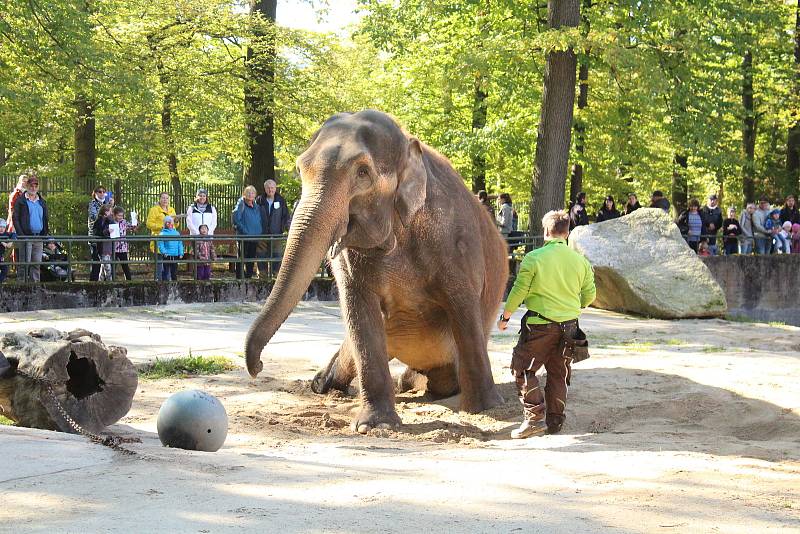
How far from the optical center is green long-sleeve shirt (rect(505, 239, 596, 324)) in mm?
8781

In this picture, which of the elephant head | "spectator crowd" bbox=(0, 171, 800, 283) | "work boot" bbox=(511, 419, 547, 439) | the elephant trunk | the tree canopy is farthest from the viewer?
the tree canopy

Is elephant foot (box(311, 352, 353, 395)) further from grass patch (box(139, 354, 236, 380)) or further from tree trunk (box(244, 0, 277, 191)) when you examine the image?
tree trunk (box(244, 0, 277, 191))

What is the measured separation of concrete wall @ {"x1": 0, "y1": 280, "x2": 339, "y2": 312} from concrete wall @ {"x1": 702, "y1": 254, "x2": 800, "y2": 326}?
10.9 metres

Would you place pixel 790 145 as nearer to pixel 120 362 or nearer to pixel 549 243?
pixel 549 243

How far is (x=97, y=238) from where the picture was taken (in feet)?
57.3

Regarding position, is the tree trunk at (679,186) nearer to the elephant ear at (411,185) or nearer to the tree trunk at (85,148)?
the tree trunk at (85,148)

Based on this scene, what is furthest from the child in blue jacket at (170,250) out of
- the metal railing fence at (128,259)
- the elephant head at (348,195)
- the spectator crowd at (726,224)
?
Answer: the elephant head at (348,195)

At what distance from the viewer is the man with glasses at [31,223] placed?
57.8 ft

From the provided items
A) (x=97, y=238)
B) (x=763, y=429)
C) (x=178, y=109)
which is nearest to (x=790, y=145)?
(x=178, y=109)

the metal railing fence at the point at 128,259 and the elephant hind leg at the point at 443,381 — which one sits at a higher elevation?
the metal railing fence at the point at 128,259

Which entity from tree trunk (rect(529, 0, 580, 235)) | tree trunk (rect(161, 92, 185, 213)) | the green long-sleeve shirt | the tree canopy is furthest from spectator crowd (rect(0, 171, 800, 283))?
the green long-sleeve shirt

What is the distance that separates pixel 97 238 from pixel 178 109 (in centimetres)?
1280

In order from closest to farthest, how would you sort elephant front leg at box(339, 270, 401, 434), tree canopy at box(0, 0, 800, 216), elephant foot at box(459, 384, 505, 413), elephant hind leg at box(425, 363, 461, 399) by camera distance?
elephant front leg at box(339, 270, 401, 434) < elephant foot at box(459, 384, 505, 413) < elephant hind leg at box(425, 363, 461, 399) < tree canopy at box(0, 0, 800, 216)

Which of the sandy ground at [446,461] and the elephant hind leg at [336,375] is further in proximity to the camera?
the elephant hind leg at [336,375]
